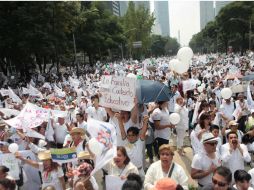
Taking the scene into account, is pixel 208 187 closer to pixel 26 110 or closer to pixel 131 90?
pixel 131 90

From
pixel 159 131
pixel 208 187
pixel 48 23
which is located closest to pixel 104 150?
pixel 208 187

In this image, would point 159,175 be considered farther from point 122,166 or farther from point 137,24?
point 137,24

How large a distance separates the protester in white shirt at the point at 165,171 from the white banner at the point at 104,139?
494 millimetres

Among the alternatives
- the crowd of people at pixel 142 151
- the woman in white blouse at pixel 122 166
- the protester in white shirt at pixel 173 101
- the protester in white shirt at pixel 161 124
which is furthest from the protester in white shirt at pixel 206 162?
the protester in white shirt at pixel 173 101

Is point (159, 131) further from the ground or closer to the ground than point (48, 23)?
closer to the ground

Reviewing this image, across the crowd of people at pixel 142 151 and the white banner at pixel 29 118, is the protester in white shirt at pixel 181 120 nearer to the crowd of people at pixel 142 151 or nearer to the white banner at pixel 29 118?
the crowd of people at pixel 142 151

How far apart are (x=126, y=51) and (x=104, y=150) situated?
78.9 meters

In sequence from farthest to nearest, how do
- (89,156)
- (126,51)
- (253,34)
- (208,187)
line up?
(126,51) < (253,34) < (89,156) < (208,187)

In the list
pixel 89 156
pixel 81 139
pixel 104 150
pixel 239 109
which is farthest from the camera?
pixel 239 109

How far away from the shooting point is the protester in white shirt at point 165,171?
182 inches

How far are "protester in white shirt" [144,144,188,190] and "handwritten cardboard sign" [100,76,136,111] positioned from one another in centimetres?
173

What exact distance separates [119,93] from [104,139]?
1523 mm

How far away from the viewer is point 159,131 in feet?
25.7

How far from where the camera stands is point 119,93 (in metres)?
6.41
